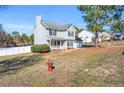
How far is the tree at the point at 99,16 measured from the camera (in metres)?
16.9

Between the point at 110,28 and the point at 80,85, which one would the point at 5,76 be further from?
the point at 110,28

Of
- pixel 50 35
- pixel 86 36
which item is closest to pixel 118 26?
pixel 50 35

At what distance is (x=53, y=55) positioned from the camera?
1366 centimetres

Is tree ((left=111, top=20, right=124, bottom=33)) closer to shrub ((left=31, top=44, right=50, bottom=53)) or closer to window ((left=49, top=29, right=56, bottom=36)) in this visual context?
window ((left=49, top=29, right=56, bottom=36))

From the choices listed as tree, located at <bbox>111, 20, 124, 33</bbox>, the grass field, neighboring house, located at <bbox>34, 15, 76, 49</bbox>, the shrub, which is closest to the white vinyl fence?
the shrub

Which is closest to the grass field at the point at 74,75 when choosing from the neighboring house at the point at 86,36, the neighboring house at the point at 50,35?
the neighboring house at the point at 50,35

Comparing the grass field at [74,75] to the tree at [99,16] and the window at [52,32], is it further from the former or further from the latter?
the window at [52,32]

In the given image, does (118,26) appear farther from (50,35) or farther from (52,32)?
(52,32)

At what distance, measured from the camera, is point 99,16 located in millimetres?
18281

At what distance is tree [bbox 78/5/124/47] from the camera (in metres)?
16.9

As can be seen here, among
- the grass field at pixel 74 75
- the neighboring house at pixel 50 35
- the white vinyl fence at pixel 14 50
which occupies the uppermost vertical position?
the neighboring house at pixel 50 35

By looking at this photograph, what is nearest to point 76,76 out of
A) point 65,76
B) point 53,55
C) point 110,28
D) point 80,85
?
point 65,76
